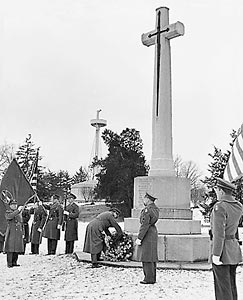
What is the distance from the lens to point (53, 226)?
11.9 m

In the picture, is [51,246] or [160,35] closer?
[160,35]

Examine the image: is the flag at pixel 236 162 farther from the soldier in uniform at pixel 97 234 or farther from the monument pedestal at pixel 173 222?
the soldier in uniform at pixel 97 234

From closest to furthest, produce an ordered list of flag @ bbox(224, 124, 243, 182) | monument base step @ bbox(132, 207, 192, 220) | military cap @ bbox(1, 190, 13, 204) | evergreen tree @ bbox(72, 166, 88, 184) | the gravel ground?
the gravel ground → flag @ bbox(224, 124, 243, 182) → monument base step @ bbox(132, 207, 192, 220) → military cap @ bbox(1, 190, 13, 204) → evergreen tree @ bbox(72, 166, 88, 184)

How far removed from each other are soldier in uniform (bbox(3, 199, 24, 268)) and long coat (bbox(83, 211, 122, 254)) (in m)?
1.61

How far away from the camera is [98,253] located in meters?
9.02

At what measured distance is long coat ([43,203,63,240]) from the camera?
11.8m

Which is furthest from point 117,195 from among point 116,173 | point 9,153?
point 9,153

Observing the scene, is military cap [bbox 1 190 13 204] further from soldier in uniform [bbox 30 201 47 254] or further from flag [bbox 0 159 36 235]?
soldier in uniform [bbox 30 201 47 254]

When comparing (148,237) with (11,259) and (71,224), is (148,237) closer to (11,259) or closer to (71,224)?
(11,259)

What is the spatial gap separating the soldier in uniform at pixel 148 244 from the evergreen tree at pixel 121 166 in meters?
24.0

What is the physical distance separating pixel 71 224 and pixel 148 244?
4.84 m

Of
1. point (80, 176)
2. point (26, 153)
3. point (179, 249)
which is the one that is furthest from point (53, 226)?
point (80, 176)

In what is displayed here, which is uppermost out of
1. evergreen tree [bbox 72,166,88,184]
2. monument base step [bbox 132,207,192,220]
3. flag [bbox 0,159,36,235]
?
evergreen tree [bbox 72,166,88,184]

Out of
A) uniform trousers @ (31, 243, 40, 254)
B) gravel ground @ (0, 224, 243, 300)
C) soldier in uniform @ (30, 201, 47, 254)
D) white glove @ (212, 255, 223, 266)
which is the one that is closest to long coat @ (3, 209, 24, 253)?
gravel ground @ (0, 224, 243, 300)
